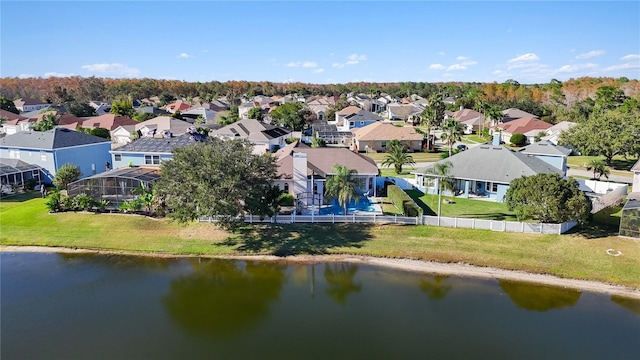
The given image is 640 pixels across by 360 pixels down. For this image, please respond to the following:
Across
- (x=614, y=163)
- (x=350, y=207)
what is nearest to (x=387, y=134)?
(x=614, y=163)

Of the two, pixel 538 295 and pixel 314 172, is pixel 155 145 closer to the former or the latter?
pixel 314 172

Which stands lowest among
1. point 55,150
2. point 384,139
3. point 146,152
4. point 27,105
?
point 384,139

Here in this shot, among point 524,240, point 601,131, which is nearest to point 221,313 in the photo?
point 524,240

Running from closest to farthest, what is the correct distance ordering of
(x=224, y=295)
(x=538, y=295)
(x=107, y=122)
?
1. (x=224, y=295)
2. (x=538, y=295)
3. (x=107, y=122)

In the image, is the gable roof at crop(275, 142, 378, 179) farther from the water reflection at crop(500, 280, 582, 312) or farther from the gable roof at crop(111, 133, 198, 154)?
the water reflection at crop(500, 280, 582, 312)

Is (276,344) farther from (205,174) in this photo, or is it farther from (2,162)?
(2,162)
